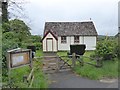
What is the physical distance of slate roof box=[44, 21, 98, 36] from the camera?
40.0m

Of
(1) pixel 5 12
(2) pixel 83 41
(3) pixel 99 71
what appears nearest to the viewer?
(3) pixel 99 71

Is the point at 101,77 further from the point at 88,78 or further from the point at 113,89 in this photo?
the point at 113,89

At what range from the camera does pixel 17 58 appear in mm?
10398

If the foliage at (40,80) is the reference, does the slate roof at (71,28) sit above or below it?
above

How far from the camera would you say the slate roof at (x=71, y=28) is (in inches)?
1576

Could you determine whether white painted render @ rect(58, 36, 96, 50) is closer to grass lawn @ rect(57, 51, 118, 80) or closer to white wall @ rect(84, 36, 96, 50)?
white wall @ rect(84, 36, 96, 50)

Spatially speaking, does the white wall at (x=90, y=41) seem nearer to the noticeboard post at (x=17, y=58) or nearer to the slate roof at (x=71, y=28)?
the slate roof at (x=71, y=28)

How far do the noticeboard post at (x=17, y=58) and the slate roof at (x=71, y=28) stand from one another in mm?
28031

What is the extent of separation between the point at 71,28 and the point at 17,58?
103ft

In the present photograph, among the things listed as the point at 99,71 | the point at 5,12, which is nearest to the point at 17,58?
the point at 99,71

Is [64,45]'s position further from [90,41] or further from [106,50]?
[106,50]

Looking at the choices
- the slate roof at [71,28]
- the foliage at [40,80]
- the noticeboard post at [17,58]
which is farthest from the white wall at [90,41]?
the noticeboard post at [17,58]

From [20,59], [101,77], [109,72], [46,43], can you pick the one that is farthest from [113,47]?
[46,43]

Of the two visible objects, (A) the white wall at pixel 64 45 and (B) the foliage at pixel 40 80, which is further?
(A) the white wall at pixel 64 45
